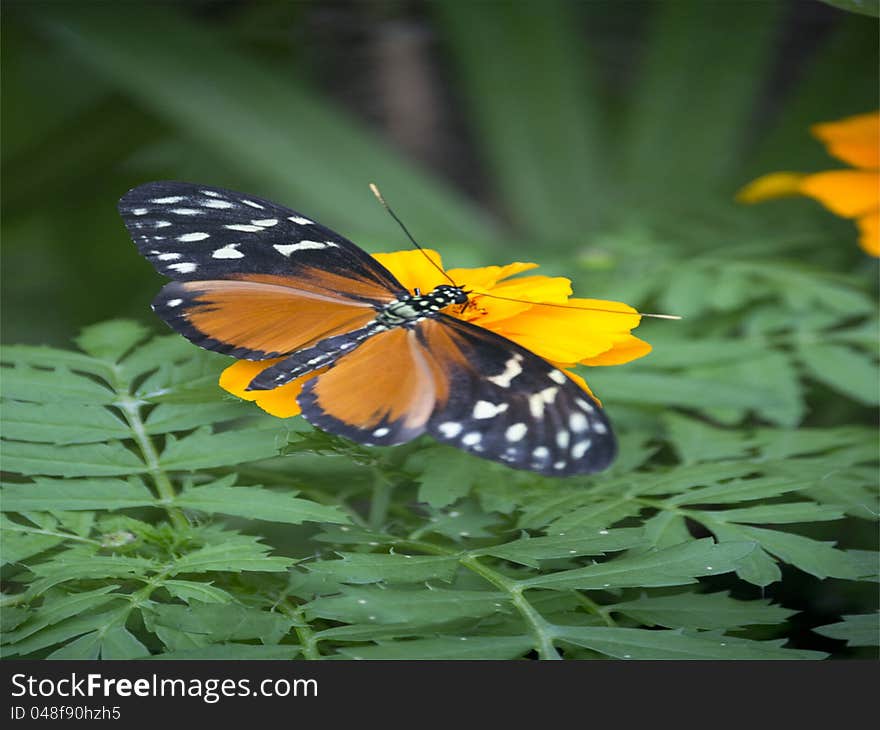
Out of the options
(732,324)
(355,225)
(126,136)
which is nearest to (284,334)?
(732,324)

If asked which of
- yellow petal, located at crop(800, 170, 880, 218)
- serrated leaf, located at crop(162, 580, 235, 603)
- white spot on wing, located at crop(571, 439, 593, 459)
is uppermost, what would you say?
yellow petal, located at crop(800, 170, 880, 218)

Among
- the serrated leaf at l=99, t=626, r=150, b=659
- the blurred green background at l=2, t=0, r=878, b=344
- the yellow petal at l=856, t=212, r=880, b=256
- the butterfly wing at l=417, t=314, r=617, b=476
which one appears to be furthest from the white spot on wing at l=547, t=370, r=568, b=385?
the blurred green background at l=2, t=0, r=878, b=344

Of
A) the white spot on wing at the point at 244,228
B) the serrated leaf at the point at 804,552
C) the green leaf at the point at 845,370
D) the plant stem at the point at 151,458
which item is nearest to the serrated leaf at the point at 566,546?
the serrated leaf at the point at 804,552

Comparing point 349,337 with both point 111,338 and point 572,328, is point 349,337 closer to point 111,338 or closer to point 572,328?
point 572,328

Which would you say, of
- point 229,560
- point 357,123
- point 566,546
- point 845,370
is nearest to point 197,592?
point 229,560

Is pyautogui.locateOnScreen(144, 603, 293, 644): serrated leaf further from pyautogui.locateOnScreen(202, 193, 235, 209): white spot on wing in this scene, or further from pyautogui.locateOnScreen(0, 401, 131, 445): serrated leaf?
pyautogui.locateOnScreen(202, 193, 235, 209): white spot on wing
